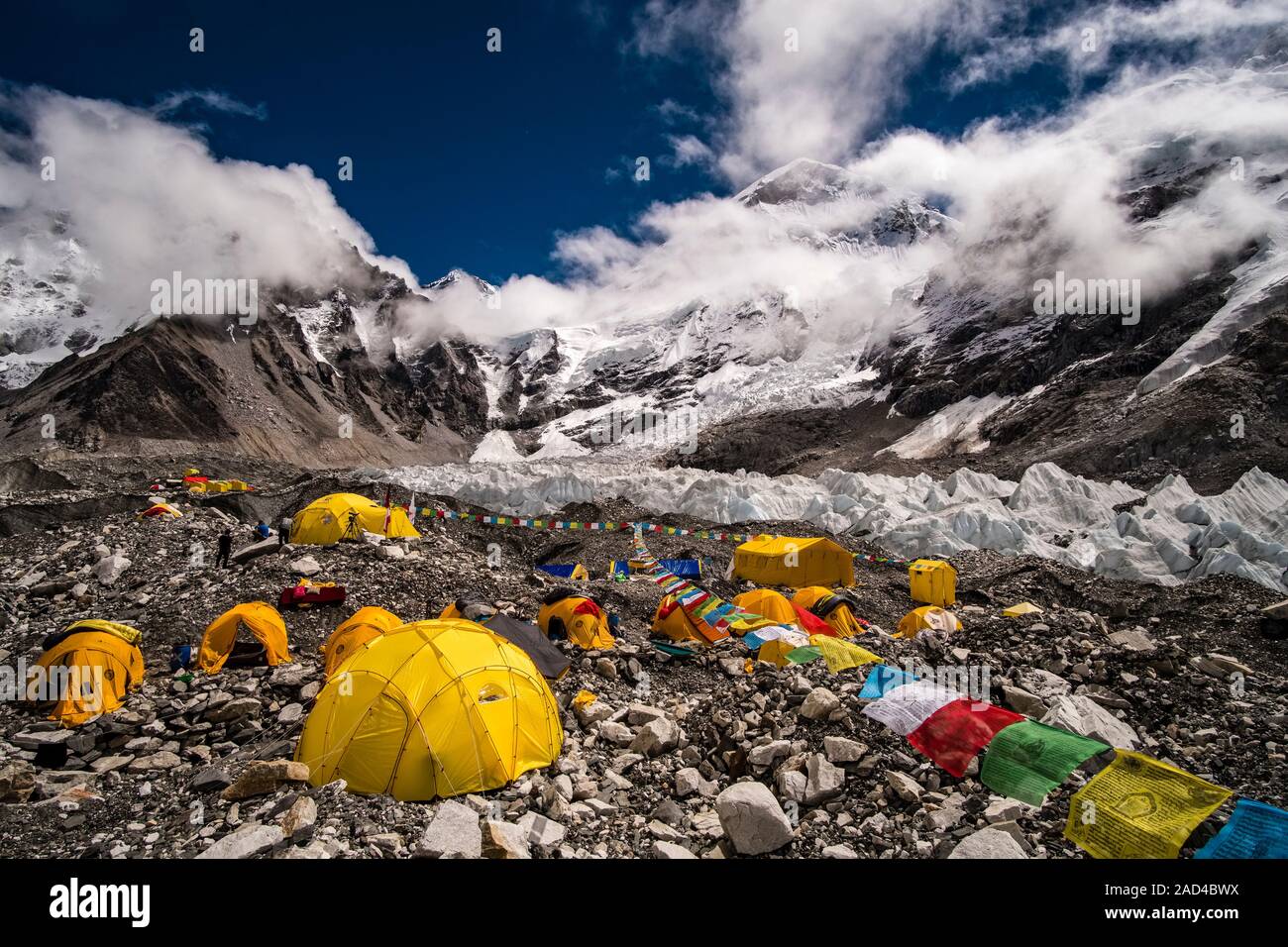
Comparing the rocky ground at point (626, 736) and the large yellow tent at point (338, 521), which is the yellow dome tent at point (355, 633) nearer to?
the rocky ground at point (626, 736)

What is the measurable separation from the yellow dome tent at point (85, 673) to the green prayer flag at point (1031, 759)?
11.1 metres

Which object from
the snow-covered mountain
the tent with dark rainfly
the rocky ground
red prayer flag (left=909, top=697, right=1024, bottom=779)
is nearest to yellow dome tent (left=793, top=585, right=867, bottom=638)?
the rocky ground

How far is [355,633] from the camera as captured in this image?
1038 cm

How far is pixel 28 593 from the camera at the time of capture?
499 inches

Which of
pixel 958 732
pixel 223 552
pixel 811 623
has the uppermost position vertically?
pixel 223 552

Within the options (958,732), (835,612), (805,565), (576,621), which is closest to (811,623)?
(835,612)

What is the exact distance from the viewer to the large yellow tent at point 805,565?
20281 mm

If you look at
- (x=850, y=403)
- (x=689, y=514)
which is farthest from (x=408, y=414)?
(x=689, y=514)

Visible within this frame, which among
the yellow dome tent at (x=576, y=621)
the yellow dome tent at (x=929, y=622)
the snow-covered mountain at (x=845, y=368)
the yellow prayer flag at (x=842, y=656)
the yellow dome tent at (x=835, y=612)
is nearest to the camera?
the yellow prayer flag at (x=842, y=656)

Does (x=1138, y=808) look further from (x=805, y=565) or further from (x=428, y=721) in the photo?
(x=805, y=565)

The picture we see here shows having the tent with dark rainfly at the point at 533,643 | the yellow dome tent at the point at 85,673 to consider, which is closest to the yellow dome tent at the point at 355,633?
the tent with dark rainfly at the point at 533,643

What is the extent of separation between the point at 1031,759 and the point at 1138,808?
32.5 inches
